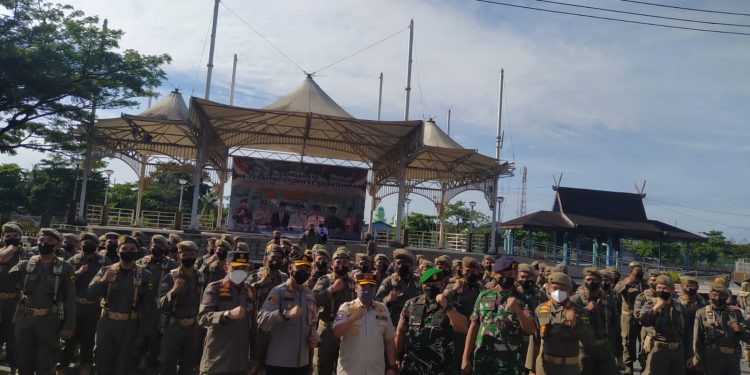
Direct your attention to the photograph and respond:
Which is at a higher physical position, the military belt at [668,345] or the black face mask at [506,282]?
the black face mask at [506,282]

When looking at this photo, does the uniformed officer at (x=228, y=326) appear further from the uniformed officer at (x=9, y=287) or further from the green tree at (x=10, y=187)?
the green tree at (x=10, y=187)

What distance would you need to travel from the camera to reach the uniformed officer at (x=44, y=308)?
580cm

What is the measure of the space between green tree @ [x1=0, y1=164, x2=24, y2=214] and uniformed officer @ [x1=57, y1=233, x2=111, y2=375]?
39.6 metres

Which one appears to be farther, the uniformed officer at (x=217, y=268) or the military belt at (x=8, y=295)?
the military belt at (x=8, y=295)

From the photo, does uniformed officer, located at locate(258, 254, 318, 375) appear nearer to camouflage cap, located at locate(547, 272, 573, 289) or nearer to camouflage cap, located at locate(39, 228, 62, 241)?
camouflage cap, located at locate(547, 272, 573, 289)

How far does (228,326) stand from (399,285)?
236cm

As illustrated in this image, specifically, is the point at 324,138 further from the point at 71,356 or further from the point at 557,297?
the point at 557,297

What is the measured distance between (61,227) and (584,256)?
25311mm

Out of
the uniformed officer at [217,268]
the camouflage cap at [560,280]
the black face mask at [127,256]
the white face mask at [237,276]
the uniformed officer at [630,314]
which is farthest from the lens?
the uniformed officer at [630,314]

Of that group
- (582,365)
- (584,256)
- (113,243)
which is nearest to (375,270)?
(582,365)

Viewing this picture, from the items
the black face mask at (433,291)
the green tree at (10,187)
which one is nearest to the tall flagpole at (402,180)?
the black face mask at (433,291)

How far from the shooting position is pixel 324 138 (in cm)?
2406

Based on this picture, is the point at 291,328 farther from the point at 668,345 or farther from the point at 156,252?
the point at 668,345

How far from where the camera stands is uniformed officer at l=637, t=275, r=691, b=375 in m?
6.57
